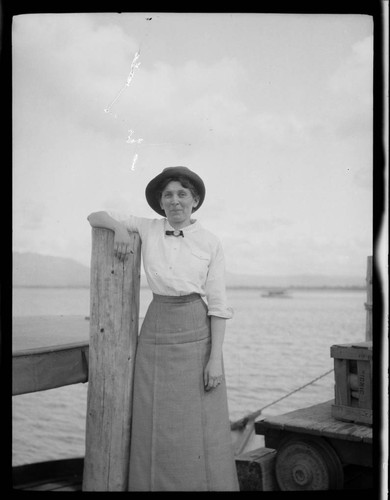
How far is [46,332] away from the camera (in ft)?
12.8

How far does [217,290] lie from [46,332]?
116 cm

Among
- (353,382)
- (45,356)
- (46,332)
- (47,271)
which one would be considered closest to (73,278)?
(47,271)

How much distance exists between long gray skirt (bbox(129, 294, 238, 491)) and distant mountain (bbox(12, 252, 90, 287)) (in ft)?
1.80

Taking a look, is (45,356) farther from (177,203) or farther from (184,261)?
(177,203)

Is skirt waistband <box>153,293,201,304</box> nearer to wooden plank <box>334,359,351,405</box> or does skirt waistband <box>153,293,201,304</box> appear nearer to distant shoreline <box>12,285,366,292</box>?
distant shoreline <box>12,285,366,292</box>

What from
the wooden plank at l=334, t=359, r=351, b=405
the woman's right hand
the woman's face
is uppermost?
the woman's face

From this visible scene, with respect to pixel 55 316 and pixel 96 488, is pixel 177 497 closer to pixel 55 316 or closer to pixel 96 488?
pixel 96 488

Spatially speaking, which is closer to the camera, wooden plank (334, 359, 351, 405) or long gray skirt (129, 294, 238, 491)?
long gray skirt (129, 294, 238, 491)

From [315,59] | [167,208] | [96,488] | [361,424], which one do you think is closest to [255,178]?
[167,208]

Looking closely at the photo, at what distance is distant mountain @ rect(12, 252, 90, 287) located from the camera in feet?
12.1

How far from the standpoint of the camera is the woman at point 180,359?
3.50 m

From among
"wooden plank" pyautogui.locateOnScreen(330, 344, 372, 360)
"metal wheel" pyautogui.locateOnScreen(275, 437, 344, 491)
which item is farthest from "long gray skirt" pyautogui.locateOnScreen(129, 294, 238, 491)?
"wooden plank" pyautogui.locateOnScreen(330, 344, 372, 360)

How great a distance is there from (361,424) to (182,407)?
4.12ft

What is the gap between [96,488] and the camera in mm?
3551
